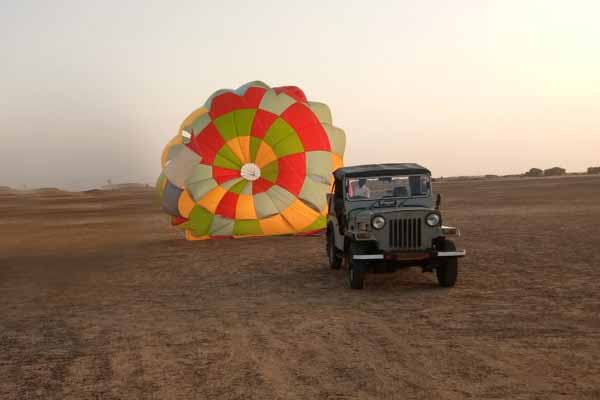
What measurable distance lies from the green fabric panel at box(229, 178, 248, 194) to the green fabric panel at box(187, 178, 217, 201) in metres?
0.68

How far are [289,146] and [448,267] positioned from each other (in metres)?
9.64

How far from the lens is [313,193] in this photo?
19.8 metres

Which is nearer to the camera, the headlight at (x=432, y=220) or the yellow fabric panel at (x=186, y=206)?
the headlight at (x=432, y=220)

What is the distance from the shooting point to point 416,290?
11.6m

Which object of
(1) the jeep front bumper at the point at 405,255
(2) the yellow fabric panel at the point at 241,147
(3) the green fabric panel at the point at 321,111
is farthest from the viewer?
(3) the green fabric panel at the point at 321,111

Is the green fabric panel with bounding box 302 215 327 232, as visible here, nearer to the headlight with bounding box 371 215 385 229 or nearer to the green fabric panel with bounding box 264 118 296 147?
the green fabric panel with bounding box 264 118 296 147

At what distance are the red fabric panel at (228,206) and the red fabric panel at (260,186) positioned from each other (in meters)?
0.66

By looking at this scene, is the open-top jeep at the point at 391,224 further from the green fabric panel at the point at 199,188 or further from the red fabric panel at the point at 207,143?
the red fabric panel at the point at 207,143

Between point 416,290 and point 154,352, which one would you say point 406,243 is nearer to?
point 416,290

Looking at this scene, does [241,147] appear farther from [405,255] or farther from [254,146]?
[405,255]

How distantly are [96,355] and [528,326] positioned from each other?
531 centimetres

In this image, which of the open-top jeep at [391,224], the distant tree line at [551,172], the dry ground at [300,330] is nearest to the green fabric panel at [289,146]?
the dry ground at [300,330]

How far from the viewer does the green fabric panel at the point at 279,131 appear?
66.4ft

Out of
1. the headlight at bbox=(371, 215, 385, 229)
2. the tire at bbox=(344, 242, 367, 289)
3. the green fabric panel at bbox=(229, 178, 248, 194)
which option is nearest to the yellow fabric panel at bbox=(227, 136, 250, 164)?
the green fabric panel at bbox=(229, 178, 248, 194)
